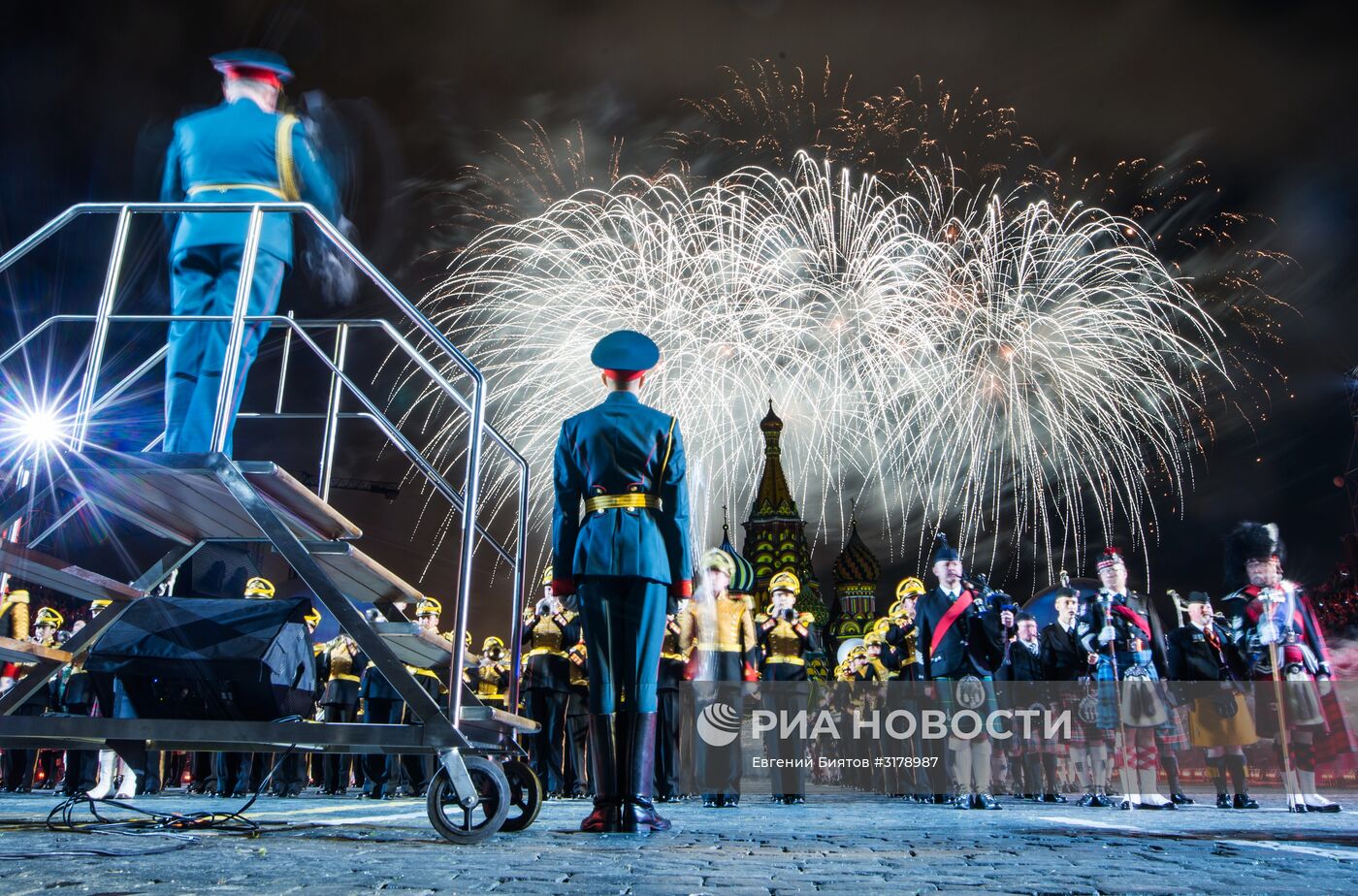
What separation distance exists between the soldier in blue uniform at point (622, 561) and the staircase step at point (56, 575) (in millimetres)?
2461

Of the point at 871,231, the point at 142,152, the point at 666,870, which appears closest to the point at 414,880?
the point at 666,870

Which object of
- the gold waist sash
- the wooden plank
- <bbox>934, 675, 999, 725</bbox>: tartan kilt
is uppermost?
the gold waist sash

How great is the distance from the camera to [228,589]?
12.1 m

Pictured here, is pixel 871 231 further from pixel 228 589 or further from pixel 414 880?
pixel 414 880

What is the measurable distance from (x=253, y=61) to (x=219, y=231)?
1.26m

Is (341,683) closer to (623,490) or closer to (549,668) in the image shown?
(549,668)

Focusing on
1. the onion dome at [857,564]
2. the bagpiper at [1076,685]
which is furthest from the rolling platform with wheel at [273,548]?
the onion dome at [857,564]

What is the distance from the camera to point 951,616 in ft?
29.5

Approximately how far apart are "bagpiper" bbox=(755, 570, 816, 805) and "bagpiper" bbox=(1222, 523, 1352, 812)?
438cm

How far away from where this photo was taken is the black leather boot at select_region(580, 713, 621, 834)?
500cm

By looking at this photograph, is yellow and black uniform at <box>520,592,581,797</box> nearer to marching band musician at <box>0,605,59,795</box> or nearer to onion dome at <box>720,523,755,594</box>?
onion dome at <box>720,523,755,594</box>

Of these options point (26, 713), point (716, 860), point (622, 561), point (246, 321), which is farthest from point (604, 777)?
point (26, 713)

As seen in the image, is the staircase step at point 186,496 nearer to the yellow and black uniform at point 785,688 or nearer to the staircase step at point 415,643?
the staircase step at point 415,643

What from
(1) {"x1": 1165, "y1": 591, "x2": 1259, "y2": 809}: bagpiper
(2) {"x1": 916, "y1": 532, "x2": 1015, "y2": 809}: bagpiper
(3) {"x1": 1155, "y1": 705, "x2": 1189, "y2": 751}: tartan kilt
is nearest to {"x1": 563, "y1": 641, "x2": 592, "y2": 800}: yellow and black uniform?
(2) {"x1": 916, "y1": 532, "x2": 1015, "y2": 809}: bagpiper
